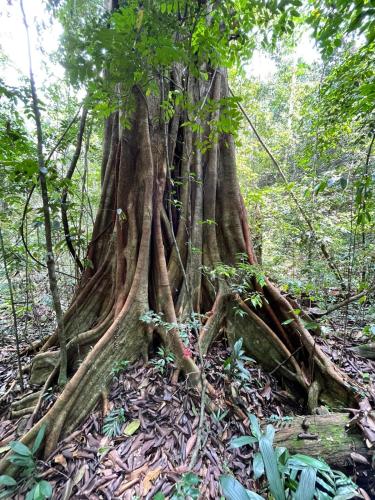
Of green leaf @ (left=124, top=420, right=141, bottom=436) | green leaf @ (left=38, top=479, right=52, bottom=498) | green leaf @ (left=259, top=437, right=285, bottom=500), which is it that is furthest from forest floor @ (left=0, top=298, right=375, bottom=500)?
green leaf @ (left=259, top=437, right=285, bottom=500)

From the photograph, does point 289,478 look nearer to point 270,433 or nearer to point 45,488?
point 270,433

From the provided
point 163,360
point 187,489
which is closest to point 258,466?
point 187,489

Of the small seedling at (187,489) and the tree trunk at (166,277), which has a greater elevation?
the tree trunk at (166,277)

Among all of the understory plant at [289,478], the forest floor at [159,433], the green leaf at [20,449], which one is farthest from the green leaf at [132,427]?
the understory plant at [289,478]

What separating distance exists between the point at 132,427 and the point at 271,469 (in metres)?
1.09

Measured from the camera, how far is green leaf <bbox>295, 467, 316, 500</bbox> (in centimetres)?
140

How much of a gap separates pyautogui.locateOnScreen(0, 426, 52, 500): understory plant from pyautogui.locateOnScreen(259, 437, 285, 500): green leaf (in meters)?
1.42

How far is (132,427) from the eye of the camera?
2.04 meters

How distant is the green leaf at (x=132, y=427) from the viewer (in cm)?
201

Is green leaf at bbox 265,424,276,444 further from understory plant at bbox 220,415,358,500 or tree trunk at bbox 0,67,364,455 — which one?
tree trunk at bbox 0,67,364,455

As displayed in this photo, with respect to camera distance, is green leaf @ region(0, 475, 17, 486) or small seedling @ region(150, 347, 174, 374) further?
small seedling @ region(150, 347, 174, 374)

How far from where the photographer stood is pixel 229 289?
9.58ft

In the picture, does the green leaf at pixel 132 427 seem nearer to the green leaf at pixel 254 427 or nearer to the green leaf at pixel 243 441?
the green leaf at pixel 243 441

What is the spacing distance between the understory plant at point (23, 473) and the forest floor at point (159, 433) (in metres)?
0.08
